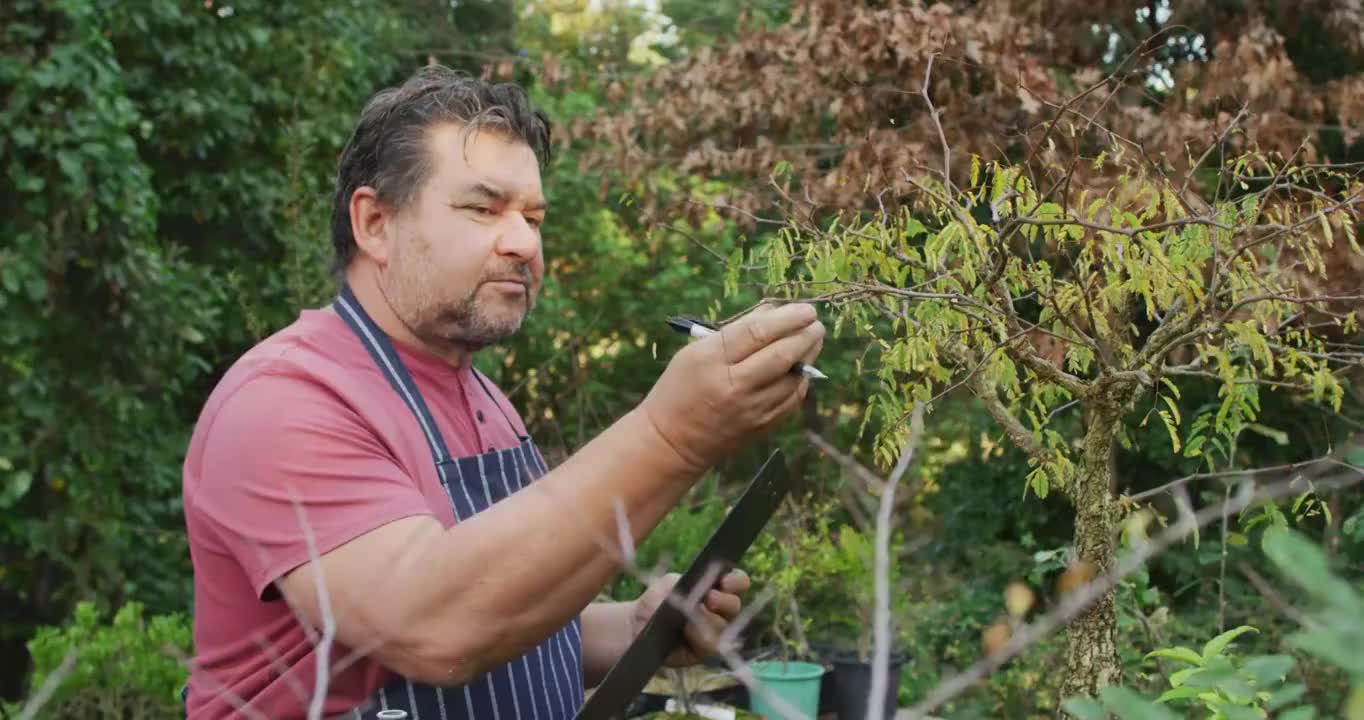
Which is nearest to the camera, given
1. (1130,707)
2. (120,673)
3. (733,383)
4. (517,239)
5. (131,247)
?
(1130,707)

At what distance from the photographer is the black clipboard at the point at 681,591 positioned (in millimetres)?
1218

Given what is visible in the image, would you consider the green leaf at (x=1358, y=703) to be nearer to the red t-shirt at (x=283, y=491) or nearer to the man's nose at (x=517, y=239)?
the red t-shirt at (x=283, y=491)

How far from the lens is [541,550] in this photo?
135 centimetres

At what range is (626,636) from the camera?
2373 millimetres

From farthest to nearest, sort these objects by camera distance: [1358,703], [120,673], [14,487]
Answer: [14,487] < [120,673] < [1358,703]

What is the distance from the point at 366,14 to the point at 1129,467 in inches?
217

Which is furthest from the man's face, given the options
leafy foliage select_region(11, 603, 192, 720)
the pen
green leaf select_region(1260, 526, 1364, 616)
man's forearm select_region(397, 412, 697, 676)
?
leafy foliage select_region(11, 603, 192, 720)

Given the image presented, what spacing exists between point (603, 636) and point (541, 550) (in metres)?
1.09

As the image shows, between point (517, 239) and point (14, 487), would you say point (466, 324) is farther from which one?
point (14, 487)

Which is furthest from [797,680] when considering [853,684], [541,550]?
[541,550]

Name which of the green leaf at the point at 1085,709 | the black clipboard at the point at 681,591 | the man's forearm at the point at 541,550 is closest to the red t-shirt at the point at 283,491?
the man's forearm at the point at 541,550

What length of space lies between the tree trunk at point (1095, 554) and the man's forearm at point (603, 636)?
76 cm

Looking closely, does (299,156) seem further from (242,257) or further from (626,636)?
(626,636)

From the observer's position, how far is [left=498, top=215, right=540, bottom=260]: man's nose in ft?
6.37
